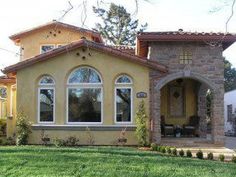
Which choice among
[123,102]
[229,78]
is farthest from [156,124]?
[229,78]

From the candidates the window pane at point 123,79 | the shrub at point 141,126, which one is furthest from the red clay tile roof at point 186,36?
the shrub at point 141,126

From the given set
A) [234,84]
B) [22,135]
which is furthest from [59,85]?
[234,84]

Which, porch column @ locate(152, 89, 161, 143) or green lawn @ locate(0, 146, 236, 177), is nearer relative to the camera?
green lawn @ locate(0, 146, 236, 177)

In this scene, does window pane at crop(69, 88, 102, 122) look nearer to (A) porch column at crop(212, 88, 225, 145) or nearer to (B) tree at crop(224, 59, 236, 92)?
(A) porch column at crop(212, 88, 225, 145)

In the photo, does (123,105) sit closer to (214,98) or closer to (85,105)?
(85,105)

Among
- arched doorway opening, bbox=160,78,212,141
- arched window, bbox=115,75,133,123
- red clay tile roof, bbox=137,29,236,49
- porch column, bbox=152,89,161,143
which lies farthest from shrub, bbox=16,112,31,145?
arched doorway opening, bbox=160,78,212,141

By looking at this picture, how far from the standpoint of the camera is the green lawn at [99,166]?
35.1 feet

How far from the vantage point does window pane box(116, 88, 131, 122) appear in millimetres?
19703

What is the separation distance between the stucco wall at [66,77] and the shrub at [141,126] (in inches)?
17.4

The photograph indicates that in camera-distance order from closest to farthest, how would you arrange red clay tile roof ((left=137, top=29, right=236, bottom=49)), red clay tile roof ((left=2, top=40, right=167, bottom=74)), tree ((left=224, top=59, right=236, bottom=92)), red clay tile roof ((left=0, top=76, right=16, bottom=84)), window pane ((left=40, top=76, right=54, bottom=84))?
1. red clay tile roof ((left=2, top=40, right=167, bottom=74))
2. red clay tile roof ((left=137, top=29, right=236, bottom=49))
3. window pane ((left=40, top=76, right=54, bottom=84))
4. red clay tile roof ((left=0, top=76, right=16, bottom=84))
5. tree ((left=224, top=59, right=236, bottom=92))

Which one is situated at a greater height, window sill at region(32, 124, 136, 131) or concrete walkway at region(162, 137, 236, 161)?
window sill at region(32, 124, 136, 131)

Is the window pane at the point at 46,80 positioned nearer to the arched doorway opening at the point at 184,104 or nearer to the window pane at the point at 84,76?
the window pane at the point at 84,76

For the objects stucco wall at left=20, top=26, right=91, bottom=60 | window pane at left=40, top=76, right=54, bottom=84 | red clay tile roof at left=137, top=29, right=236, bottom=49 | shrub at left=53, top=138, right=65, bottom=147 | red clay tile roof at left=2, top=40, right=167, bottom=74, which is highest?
stucco wall at left=20, top=26, right=91, bottom=60

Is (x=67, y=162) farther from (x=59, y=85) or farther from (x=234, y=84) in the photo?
(x=234, y=84)
